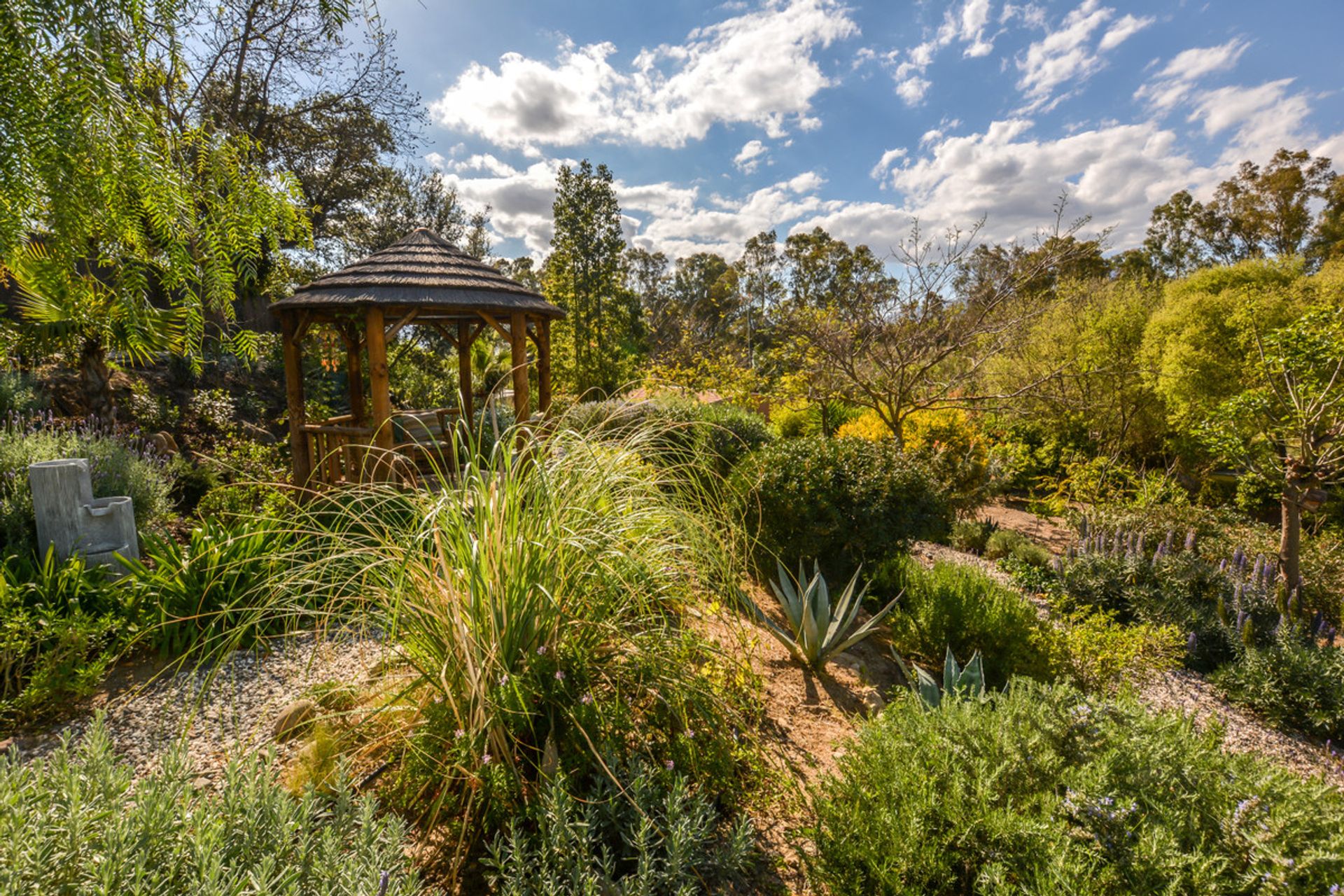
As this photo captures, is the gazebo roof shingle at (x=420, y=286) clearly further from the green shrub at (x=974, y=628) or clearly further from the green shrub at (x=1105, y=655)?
the green shrub at (x=1105, y=655)

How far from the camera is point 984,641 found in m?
3.65

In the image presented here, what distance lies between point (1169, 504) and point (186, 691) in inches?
392

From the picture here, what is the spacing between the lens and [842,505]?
173 inches

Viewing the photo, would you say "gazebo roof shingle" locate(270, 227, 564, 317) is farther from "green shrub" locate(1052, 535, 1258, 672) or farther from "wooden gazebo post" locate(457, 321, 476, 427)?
"green shrub" locate(1052, 535, 1258, 672)

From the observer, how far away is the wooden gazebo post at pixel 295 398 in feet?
19.4

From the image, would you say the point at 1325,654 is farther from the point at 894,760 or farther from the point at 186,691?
the point at 186,691

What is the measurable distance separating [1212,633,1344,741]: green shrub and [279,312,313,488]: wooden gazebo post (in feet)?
27.8

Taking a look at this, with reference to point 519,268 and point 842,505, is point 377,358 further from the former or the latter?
point 519,268

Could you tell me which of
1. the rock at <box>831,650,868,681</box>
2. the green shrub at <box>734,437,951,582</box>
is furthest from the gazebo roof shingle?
the rock at <box>831,650,868,681</box>

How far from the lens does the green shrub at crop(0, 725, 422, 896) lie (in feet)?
3.28

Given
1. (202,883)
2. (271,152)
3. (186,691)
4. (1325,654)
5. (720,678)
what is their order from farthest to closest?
1. (271,152)
2. (1325,654)
3. (186,691)
4. (720,678)
5. (202,883)

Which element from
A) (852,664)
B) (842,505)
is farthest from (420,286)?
(852,664)

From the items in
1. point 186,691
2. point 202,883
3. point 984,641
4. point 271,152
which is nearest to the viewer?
point 202,883

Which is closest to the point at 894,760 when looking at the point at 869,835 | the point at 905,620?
the point at 869,835
